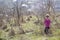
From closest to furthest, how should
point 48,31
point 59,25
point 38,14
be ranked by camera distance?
point 48,31, point 59,25, point 38,14

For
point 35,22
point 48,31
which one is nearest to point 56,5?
point 35,22

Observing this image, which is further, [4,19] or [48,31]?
[4,19]

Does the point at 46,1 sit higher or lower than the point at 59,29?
higher

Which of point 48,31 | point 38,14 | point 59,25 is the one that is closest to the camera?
point 48,31

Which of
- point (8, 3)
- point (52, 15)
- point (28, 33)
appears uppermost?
point (8, 3)

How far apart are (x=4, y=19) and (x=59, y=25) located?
1.63 metres

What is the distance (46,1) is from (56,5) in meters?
0.42

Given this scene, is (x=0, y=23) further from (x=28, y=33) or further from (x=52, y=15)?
(x=52, y=15)

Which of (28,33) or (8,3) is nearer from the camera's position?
(28,33)

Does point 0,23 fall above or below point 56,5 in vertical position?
below

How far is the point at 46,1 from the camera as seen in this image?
18.8 feet

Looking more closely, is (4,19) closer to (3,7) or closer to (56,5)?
(3,7)

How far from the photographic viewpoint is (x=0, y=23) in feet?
18.1

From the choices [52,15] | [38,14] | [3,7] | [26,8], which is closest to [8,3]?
[3,7]
